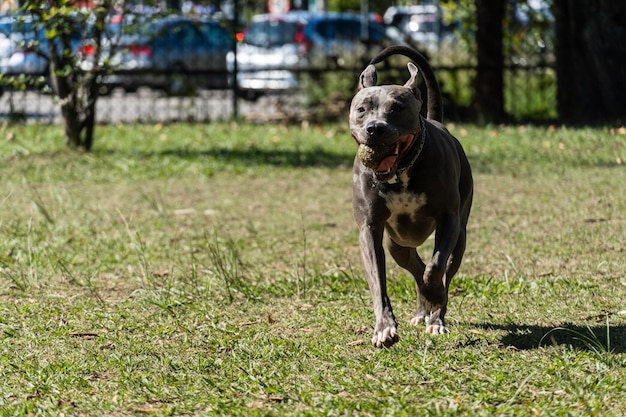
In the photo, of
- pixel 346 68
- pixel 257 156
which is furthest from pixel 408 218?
pixel 346 68

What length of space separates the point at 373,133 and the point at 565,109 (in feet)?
36.6

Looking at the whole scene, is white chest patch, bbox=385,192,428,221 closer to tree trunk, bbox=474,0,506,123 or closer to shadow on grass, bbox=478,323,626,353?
shadow on grass, bbox=478,323,626,353

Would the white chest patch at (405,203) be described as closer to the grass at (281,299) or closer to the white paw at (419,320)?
the grass at (281,299)

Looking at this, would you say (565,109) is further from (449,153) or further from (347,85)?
(449,153)

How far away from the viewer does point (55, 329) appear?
554 cm

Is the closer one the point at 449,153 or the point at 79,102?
the point at 449,153

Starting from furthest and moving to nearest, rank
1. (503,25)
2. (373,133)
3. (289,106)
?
1. (289,106)
2. (503,25)
3. (373,133)

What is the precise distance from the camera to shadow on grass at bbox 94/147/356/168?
11984 mm

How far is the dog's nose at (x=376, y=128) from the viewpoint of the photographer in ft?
15.0

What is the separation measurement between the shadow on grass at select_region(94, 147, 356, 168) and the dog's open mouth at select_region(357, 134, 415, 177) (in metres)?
6.98

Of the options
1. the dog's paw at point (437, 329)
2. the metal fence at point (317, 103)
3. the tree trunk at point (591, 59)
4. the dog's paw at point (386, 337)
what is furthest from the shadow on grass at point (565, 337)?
the metal fence at point (317, 103)

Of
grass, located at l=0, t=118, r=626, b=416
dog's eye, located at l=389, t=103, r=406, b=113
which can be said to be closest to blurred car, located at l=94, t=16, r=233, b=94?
grass, located at l=0, t=118, r=626, b=416

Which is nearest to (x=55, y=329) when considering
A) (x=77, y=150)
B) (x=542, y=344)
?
(x=542, y=344)

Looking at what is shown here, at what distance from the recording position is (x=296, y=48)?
1984cm
